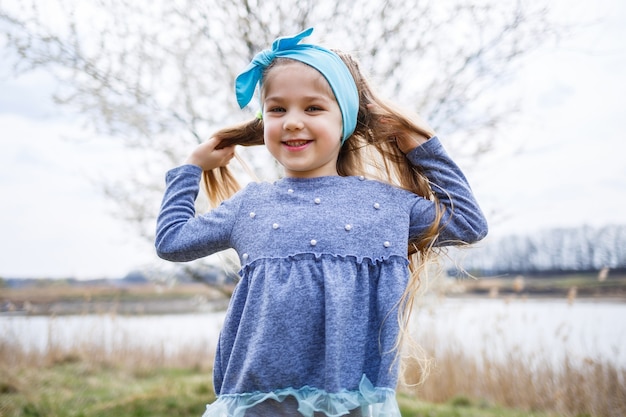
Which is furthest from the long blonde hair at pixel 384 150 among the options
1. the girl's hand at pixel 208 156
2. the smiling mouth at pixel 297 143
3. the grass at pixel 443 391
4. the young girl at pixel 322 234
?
the grass at pixel 443 391

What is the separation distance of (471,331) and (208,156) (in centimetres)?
451

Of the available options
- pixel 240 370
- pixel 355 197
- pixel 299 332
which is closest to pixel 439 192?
pixel 355 197

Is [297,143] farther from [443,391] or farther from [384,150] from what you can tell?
[443,391]

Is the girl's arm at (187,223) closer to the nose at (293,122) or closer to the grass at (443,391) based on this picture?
the nose at (293,122)

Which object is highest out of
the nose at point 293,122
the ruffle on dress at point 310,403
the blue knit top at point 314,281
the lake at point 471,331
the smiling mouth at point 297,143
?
the nose at point 293,122

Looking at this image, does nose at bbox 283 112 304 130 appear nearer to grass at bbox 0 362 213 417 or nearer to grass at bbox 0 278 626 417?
grass at bbox 0 278 626 417

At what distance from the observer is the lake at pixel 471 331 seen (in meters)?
5.33

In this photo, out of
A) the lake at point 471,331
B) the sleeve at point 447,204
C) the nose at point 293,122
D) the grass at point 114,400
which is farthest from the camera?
the lake at point 471,331

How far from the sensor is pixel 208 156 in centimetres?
218

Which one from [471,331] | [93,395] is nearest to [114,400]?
[93,395]

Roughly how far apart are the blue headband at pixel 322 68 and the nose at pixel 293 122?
0.15 m

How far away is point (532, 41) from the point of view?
4590mm

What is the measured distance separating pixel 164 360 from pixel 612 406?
4894mm

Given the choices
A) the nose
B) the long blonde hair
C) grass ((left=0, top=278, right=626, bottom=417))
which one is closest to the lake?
grass ((left=0, top=278, right=626, bottom=417))
